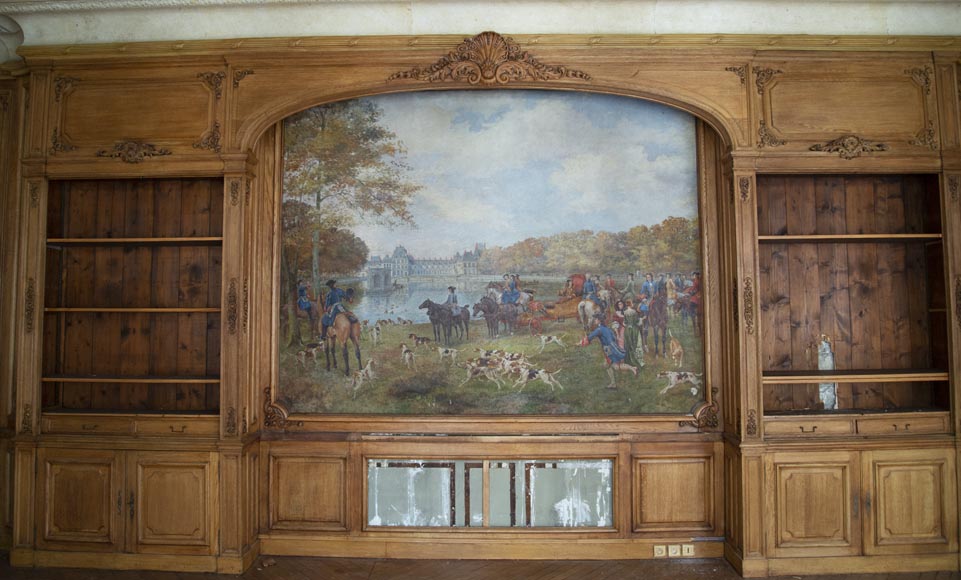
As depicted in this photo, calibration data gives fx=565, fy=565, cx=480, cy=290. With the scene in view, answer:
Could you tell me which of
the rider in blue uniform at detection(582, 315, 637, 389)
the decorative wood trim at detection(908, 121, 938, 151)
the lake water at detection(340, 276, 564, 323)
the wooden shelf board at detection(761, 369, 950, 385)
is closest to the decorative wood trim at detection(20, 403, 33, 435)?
the lake water at detection(340, 276, 564, 323)

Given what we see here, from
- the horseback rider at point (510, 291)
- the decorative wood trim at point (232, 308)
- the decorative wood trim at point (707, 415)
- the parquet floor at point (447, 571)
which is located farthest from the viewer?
the horseback rider at point (510, 291)

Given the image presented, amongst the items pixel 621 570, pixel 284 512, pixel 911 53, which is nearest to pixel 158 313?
pixel 284 512

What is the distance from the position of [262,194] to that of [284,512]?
213 cm

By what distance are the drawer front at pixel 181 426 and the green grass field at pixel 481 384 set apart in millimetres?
482

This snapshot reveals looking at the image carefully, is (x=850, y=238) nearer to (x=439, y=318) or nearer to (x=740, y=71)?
(x=740, y=71)

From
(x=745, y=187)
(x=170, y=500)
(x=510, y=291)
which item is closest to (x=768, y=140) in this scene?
(x=745, y=187)

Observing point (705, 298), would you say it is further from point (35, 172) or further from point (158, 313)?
point (35, 172)

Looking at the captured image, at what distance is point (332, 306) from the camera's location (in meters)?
3.86

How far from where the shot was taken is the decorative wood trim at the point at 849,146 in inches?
136

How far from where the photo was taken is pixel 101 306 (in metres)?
3.84

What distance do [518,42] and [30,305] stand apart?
3.48m

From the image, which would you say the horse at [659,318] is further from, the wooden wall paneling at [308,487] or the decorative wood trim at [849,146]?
the wooden wall paneling at [308,487]

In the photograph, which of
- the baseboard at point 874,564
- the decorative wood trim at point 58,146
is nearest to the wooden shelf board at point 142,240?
the decorative wood trim at point 58,146

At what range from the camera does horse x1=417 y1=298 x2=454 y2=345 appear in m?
3.83
